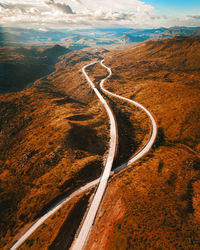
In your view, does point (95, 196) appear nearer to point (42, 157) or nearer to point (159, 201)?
point (159, 201)

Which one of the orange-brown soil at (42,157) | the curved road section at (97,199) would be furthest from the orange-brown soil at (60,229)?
the orange-brown soil at (42,157)

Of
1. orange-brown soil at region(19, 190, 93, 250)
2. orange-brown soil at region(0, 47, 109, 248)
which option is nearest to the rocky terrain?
orange-brown soil at region(19, 190, 93, 250)

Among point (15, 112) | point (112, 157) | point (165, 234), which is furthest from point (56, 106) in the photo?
point (165, 234)

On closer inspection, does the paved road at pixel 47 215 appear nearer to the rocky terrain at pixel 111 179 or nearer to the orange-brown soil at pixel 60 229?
the orange-brown soil at pixel 60 229

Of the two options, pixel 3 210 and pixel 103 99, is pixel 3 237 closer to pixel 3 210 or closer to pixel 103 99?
pixel 3 210

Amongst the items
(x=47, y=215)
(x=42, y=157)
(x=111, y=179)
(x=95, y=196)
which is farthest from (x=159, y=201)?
(x=42, y=157)

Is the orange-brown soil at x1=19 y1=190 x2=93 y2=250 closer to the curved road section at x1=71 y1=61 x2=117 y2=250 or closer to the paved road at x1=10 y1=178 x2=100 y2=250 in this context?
the paved road at x1=10 y1=178 x2=100 y2=250

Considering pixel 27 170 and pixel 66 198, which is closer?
Result: pixel 66 198

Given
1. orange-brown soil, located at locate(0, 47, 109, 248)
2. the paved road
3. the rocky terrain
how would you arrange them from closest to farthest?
the rocky terrain → the paved road → orange-brown soil, located at locate(0, 47, 109, 248)

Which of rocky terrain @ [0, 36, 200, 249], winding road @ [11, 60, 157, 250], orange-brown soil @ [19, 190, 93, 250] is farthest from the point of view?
winding road @ [11, 60, 157, 250]
